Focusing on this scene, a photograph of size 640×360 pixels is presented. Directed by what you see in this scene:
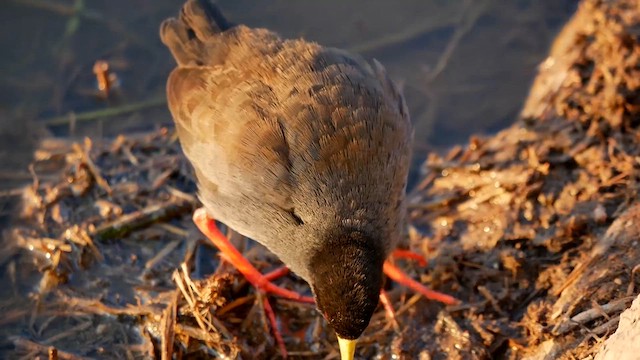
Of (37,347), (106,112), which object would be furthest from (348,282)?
(106,112)

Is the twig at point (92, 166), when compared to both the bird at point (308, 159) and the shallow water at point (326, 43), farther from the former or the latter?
the bird at point (308, 159)

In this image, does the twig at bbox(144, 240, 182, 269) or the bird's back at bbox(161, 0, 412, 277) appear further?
the twig at bbox(144, 240, 182, 269)

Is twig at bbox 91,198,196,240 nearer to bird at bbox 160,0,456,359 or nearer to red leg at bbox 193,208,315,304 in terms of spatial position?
red leg at bbox 193,208,315,304

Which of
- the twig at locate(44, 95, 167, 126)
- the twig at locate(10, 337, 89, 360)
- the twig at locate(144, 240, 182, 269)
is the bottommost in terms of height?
the twig at locate(10, 337, 89, 360)

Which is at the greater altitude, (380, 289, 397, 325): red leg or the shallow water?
the shallow water

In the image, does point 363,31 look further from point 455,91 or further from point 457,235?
point 457,235

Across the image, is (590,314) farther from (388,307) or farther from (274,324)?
(274,324)

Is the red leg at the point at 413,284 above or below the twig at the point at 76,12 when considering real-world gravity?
below

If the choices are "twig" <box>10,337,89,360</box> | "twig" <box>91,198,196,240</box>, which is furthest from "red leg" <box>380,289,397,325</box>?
"twig" <box>10,337,89,360</box>

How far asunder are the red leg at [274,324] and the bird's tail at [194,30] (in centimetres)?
157

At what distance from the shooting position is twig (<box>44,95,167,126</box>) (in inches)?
264

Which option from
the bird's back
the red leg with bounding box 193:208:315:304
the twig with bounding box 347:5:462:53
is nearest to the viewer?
the bird's back

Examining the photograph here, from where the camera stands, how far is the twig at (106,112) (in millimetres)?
6697

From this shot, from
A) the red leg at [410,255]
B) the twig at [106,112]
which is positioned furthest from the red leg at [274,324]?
the twig at [106,112]
